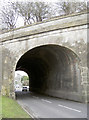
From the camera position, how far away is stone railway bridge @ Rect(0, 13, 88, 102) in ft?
43.1

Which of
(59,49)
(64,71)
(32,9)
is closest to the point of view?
Result: (59,49)

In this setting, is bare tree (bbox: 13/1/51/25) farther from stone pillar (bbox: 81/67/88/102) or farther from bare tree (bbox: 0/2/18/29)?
stone pillar (bbox: 81/67/88/102)

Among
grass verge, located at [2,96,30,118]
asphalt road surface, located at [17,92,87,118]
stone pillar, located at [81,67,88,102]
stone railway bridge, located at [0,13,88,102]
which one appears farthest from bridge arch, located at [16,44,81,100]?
grass verge, located at [2,96,30,118]

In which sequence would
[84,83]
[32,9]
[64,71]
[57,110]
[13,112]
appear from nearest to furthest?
[13,112] → [57,110] → [84,83] → [64,71] → [32,9]

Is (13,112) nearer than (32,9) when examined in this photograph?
Yes

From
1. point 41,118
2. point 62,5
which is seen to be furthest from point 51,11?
point 41,118

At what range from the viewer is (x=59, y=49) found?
1455 cm

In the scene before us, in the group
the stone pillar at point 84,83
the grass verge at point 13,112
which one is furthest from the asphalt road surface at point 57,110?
the stone pillar at point 84,83

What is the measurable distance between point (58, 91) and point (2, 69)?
6.56 meters

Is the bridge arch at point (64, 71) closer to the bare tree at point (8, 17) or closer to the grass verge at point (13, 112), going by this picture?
the grass verge at point (13, 112)

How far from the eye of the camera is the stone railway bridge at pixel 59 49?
13.1 m

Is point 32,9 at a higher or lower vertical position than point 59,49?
higher

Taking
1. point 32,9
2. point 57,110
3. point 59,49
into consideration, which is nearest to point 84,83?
point 59,49

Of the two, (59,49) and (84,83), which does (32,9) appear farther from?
(84,83)
